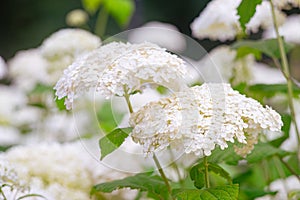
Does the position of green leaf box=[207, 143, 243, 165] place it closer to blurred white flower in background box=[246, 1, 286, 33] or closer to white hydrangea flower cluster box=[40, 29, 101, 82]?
blurred white flower in background box=[246, 1, 286, 33]

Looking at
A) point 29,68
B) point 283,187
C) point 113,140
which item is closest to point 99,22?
point 29,68

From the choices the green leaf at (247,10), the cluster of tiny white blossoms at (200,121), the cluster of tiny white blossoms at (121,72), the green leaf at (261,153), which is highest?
the cluster of tiny white blossoms at (121,72)

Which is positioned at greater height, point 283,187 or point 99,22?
point 283,187

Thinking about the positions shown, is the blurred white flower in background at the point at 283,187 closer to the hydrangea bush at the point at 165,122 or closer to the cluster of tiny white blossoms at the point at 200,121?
the hydrangea bush at the point at 165,122

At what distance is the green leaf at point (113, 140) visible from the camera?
876 mm

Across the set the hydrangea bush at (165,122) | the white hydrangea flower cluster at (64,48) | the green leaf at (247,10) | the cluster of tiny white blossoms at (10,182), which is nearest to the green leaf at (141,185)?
the hydrangea bush at (165,122)

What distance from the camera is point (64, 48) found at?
1609 mm

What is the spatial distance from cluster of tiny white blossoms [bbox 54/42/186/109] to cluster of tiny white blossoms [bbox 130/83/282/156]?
0.12 ft

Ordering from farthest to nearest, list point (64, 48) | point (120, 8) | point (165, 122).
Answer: point (120, 8) < point (64, 48) < point (165, 122)

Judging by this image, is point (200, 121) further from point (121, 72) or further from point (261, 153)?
point (261, 153)

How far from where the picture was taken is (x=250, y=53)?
1324mm

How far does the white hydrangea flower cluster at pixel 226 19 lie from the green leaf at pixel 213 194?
1.73 feet

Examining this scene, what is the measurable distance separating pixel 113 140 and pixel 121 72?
0.35 feet

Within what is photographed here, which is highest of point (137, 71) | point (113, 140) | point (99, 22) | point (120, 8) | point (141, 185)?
point (137, 71)
